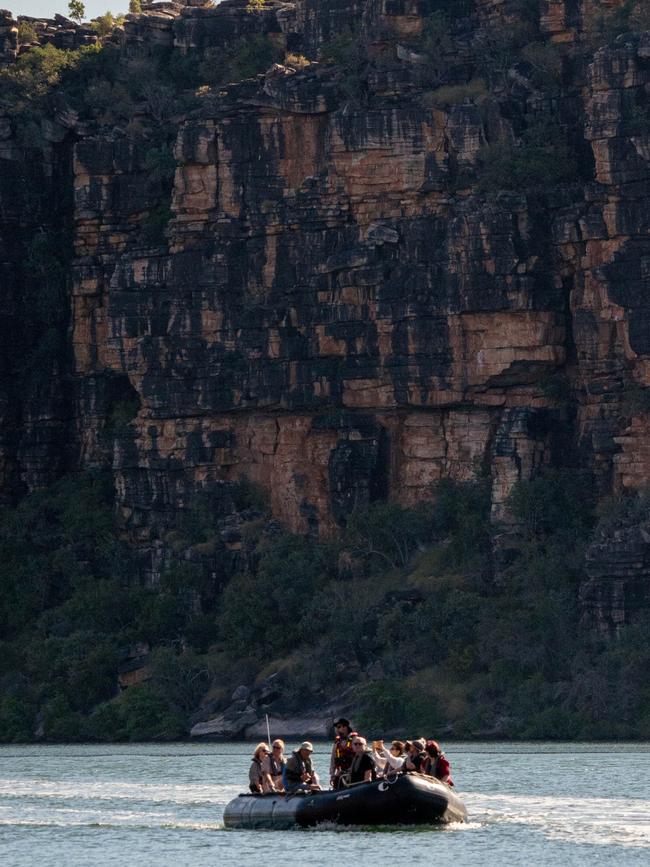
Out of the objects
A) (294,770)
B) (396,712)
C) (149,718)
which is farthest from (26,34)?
(294,770)

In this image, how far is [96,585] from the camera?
129 meters

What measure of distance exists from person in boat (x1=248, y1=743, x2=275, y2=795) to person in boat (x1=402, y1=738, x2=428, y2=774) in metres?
3.80

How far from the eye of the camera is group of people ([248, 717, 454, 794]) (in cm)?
6844

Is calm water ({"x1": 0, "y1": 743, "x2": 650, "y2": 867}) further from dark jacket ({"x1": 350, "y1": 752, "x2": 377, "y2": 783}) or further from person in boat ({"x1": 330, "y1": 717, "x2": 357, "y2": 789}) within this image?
dark jacket ({"x1": 350, "y1": 752, "x2": 377, "y2": 783})

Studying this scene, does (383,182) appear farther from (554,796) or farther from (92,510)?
(554,796)

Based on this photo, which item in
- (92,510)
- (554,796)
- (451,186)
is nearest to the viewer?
(554,796)

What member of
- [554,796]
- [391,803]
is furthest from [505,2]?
[391,803]

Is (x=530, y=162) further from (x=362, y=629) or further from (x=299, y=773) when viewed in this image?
(x=299, y=773)

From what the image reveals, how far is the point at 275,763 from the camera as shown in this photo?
2790 inches

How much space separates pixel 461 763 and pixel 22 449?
153 ft

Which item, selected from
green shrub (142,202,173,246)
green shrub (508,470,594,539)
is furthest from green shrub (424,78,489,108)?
green shrub (508,470,594,539)

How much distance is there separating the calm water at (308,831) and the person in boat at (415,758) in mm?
1752

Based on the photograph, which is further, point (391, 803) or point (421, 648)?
point (421, 648)

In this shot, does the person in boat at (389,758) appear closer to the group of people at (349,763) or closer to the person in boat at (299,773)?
the group of people at (349,763)
